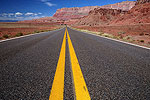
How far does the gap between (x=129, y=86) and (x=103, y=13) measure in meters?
83.3

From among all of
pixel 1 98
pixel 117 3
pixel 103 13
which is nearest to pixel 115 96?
pixel 1 98

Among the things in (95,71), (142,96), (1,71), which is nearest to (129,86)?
(142,96)

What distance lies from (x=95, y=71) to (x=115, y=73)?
39 cm

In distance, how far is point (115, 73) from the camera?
1.84 m

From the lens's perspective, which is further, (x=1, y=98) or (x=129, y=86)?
(x=129, y=86)

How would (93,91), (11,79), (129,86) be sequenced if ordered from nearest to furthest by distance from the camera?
(93,91)
(129,86)
(11,79)

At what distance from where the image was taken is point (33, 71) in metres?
1.89

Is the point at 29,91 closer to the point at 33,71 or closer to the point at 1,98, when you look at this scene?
the point at 1,98

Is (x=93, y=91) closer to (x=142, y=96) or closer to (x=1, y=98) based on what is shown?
(x=142, y=96)

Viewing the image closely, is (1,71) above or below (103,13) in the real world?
below

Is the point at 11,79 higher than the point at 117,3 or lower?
lower

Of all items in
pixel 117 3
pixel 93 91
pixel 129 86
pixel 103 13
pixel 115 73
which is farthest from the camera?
pixel 117 3

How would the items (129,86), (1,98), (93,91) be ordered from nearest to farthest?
(1,98), (93,91), (129,86)

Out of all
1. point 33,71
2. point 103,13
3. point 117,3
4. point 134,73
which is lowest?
point 134,73
